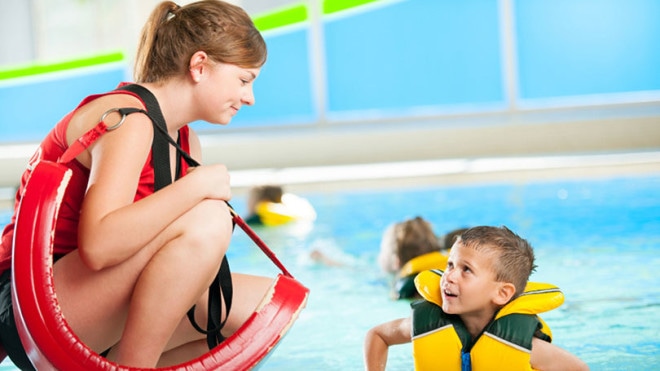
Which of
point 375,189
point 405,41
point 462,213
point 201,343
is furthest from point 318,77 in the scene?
point 201,343

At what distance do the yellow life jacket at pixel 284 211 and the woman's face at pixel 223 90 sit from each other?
3854 millimetres

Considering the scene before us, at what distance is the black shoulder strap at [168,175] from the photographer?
2068 millimetres

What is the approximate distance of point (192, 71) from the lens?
2084 mm

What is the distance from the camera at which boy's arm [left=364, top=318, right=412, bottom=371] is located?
2301mm

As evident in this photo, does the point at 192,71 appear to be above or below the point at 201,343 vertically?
above

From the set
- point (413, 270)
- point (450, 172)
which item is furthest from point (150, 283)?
point (450, 172)

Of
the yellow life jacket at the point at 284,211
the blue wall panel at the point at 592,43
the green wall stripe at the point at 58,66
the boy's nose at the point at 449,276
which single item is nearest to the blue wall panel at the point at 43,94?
the green wall stripe at the point at 58,66

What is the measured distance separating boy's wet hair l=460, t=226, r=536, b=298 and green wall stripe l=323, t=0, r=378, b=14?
948 centimetres

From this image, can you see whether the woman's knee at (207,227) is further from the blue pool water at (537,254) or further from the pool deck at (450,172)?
the pool deck at (450,172)

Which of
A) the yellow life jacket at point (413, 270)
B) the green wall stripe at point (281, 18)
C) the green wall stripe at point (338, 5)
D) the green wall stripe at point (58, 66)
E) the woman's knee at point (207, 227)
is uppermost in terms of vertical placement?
the green wall stripe at point (338, 5)

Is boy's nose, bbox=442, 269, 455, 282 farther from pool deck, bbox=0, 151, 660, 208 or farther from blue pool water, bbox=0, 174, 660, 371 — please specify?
pool deck, bbox=0, 151, 660, 208

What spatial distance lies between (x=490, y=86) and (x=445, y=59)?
70 cm

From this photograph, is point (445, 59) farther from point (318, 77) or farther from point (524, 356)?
point (524, 356)

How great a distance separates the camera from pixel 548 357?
7.23 ft
